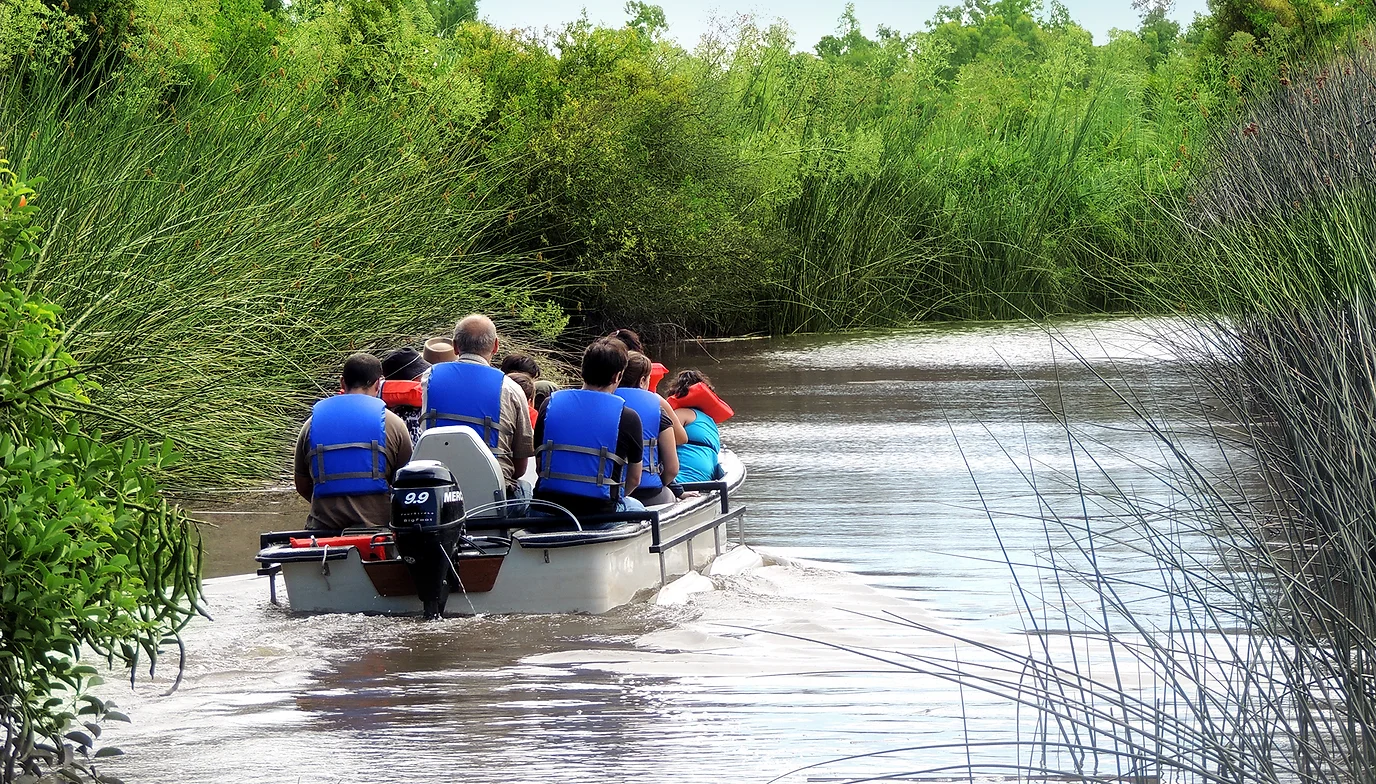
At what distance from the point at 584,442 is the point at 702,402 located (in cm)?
170

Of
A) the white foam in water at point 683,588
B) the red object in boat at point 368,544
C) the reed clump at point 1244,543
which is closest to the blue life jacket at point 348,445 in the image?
the red object in boat at point 368,544

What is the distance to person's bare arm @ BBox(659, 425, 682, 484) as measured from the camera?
9156 mm

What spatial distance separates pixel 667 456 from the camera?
9.18 m

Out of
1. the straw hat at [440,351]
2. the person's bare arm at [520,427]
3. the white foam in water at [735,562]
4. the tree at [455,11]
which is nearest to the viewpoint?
the person's bare arm at [520,427]

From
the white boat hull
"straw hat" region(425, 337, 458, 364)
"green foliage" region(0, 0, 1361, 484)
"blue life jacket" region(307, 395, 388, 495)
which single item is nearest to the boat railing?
the white boat hull

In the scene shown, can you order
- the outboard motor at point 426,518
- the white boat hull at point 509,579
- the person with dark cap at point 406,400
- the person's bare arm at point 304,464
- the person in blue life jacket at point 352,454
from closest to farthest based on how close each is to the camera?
the outboard motor at point 426,518 < the white boat hull at point 509,579 < the person in blue life jacket at point 352,454 < the person's bare arm at point 304,464 < the person with dark cap at point 406,400

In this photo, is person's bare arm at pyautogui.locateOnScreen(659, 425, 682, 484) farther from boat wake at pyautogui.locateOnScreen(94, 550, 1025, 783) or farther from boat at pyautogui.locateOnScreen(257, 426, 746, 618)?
boat wake at pyautogui.locateOnScreen(94, 550, 1025, 783)

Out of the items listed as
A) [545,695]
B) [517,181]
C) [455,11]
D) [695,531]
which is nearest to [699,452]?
[695,531]

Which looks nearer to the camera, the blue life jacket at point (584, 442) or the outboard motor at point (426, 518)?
the outboard motor at point (426, 518)

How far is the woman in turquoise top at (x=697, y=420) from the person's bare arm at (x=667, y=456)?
0.85 metres

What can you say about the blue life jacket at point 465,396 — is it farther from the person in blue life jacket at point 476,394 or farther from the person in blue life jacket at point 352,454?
the person in blue life jacket at point 352,454

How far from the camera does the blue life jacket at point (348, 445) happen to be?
8617 mm

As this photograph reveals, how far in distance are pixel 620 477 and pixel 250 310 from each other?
460cm

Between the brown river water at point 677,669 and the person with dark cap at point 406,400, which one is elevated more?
the person with dark cap at point 406,400
